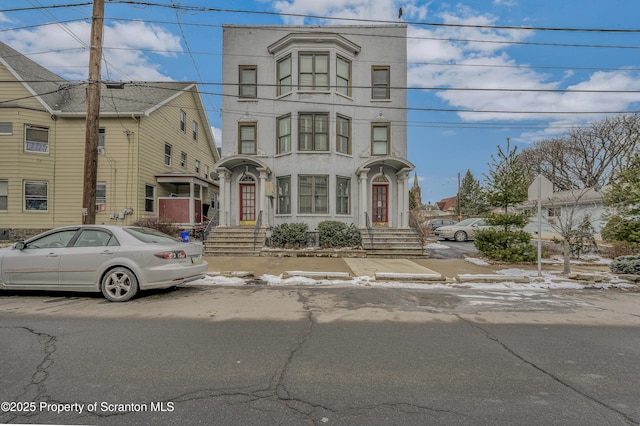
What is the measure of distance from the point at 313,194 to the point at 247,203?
3461mm

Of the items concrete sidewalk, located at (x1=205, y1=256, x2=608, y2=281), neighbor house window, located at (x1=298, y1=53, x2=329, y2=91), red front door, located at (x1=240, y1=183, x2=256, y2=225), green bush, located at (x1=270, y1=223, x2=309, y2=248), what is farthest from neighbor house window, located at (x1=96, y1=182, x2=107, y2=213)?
neighbor house window, located at (x1=298, y1=53, x2=329, y2=91)

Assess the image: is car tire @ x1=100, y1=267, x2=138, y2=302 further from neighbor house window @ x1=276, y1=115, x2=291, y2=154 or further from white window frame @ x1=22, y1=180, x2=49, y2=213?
white window frame @ x1=22, y1=180, x2=49, y2=213

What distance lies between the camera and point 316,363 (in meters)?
3.51

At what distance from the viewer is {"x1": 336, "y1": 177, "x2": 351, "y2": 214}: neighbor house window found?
15828 millimetres

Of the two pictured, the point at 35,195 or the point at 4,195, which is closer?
the point at 4,195

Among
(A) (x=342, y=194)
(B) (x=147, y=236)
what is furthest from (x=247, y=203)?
(B) (x=147, y=236)

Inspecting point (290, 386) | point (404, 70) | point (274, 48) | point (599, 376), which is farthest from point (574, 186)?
point (290, 386)

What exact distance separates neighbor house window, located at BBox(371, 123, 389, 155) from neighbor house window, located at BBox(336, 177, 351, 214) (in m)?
2.19

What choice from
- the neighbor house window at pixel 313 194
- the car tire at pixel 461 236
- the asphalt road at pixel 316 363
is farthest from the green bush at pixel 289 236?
the car tire at pixel 461 236

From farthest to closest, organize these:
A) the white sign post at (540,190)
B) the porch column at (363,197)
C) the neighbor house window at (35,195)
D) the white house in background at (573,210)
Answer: the neighbor house window at (35,195) < the porch column at (363,197) < the white house in background at (573,210) < the white sign post at (540,190)

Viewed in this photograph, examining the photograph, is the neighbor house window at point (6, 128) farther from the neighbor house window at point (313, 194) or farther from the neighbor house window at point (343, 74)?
the neighbor house window at point (343, 74)

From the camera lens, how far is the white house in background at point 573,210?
33.5 ft

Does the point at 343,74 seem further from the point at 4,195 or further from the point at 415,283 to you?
the point at 4,195

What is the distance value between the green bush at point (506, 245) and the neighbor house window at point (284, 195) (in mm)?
8378
